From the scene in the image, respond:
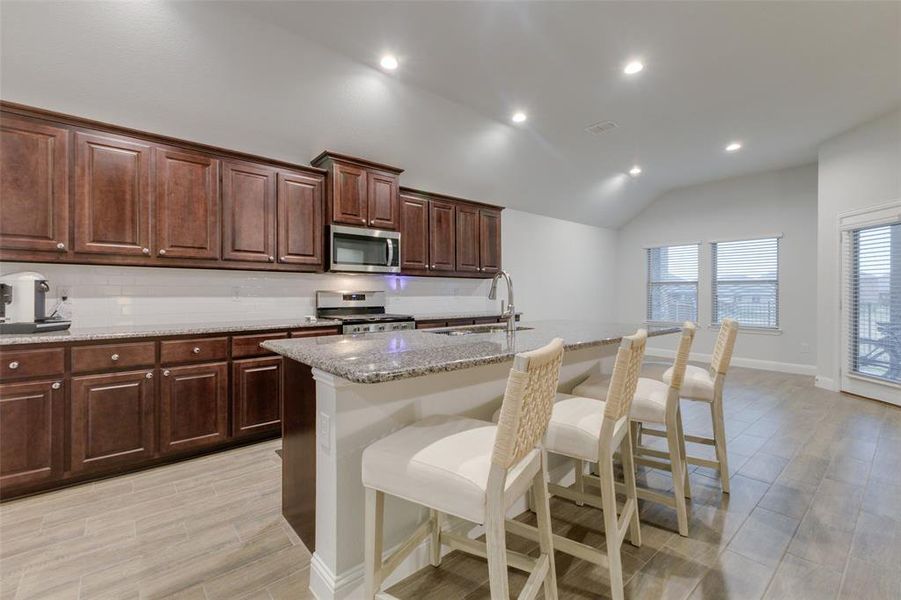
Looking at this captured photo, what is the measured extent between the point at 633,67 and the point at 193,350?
4140 mm

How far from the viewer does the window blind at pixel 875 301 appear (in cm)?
421

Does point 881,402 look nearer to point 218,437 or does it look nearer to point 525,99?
point 525,99

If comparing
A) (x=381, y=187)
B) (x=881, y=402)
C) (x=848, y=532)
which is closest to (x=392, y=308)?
(x=381, y=187)

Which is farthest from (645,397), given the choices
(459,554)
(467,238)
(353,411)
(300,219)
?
(467,238)

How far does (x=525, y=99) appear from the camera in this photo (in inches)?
148

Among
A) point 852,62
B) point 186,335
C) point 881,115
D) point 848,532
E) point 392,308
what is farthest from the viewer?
point 392,308

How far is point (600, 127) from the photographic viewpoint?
4.45m

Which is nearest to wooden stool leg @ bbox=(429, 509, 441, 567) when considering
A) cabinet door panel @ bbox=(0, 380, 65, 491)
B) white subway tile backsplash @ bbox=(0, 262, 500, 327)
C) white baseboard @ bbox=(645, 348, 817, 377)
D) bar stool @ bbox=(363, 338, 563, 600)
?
bar stool @ bbox=(363, 338, 563, 600)

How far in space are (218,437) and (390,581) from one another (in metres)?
1.99

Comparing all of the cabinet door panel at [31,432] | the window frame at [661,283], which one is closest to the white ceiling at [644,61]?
the window frame at [661,283]

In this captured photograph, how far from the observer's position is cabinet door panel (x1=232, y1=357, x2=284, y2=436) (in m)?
2.96

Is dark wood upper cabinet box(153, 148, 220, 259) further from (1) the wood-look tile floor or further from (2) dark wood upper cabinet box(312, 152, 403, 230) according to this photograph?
(1) the wood-look tile floor

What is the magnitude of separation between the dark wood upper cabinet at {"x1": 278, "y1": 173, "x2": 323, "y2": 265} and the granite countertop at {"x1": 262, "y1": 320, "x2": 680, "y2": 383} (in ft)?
5.77

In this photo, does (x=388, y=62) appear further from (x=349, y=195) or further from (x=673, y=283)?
(x=673, y=283)
